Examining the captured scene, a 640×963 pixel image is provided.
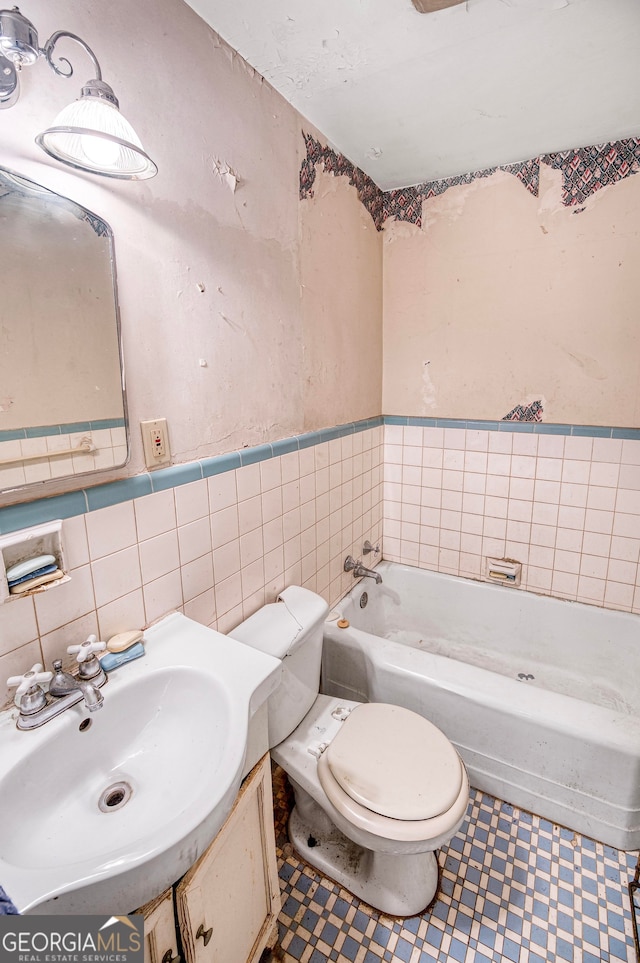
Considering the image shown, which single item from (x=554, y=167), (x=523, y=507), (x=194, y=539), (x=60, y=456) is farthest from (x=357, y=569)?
(x=554, y=167)

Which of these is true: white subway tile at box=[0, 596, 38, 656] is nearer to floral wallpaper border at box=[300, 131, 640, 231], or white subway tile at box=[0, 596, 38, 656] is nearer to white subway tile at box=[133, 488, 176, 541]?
white subway tile at box=[133, 488, 176, 541]

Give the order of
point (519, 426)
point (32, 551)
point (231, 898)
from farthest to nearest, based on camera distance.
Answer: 1. point (519, 426)
2. point (231, 898)
3. point (32, 551)

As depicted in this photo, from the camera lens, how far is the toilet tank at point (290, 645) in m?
1.24

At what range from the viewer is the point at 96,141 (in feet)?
2.59

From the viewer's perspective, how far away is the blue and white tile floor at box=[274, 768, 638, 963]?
1156mm

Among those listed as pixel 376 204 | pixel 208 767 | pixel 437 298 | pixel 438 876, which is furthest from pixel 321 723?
pixel 376 204

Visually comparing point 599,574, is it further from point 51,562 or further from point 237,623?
point 51,562

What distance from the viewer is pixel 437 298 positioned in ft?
6.72

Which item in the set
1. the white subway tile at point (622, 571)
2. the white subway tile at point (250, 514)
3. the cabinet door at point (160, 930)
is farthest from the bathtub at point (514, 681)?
the cabinet door at point (160, 930)

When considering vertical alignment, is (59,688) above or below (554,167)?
below

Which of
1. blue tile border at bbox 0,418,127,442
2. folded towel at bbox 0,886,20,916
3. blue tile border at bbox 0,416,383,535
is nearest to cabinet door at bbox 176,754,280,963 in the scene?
folded towel at bbox 0,886,20,916

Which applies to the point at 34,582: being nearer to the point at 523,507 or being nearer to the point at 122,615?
the point at 122,615

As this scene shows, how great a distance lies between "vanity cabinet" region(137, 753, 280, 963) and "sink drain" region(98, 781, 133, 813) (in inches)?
6.3

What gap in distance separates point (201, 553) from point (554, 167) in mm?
2021
